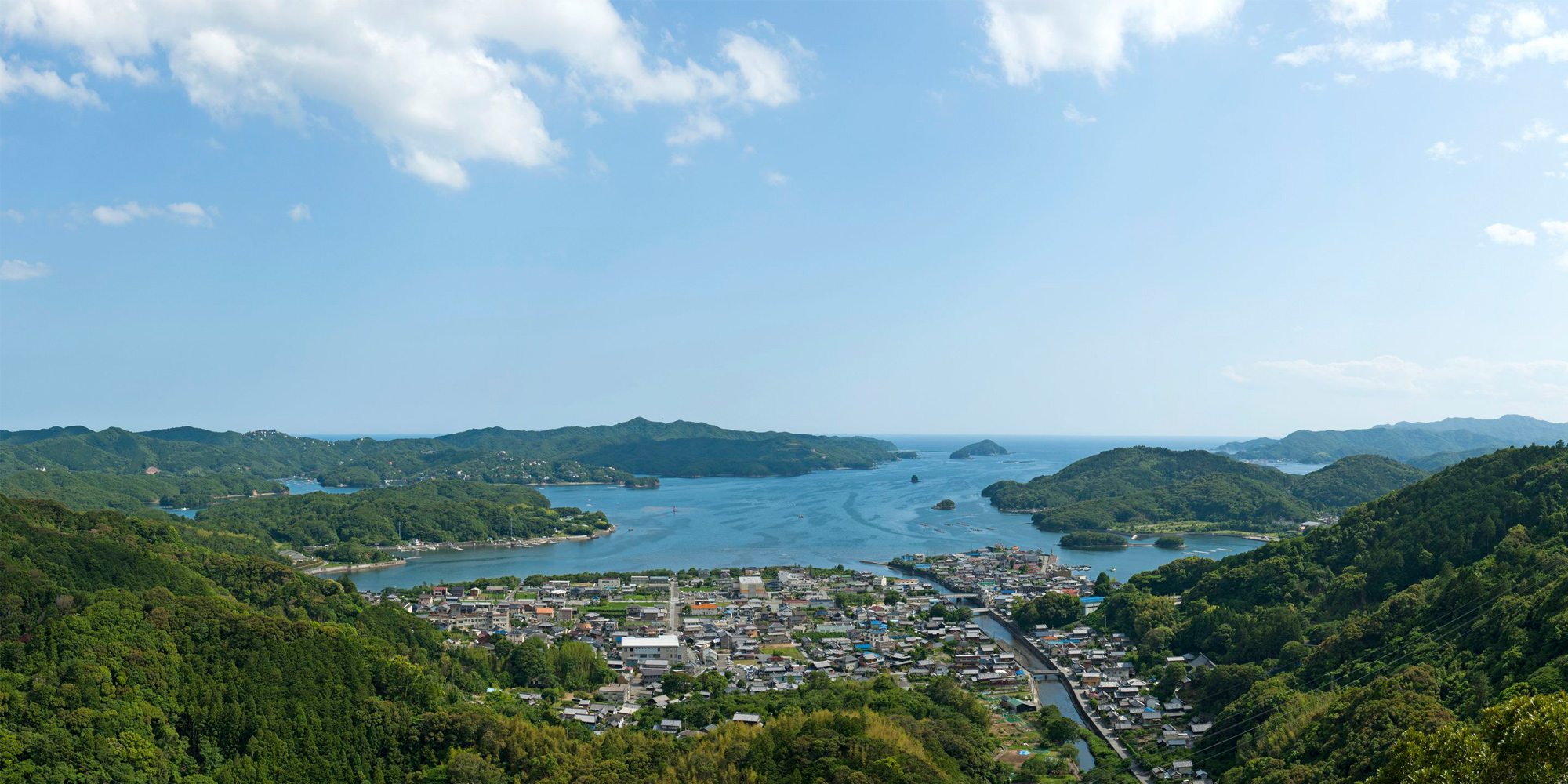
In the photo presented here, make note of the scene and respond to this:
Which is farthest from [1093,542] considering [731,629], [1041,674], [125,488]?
[125,488]

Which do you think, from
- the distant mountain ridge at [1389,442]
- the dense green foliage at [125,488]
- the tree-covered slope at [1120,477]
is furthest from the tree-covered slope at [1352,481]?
the dense green foliage at [125,488]

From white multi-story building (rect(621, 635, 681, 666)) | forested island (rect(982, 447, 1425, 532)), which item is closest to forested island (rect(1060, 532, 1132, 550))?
forested island (rect(982, 447, 1425, 532))

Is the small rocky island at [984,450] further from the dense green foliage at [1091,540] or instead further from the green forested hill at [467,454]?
the dense green foliage at [1091,540]

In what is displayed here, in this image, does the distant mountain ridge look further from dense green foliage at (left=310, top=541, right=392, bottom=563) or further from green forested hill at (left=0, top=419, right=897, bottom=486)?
dense green foliage at (left=310, top=541, right=392, bottom=563)

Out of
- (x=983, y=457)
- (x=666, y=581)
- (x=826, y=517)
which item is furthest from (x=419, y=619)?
(x=983, y=457)

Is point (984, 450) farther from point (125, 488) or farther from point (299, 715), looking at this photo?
point (299, 715)

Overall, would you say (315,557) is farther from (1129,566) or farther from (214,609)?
(1129,566)
